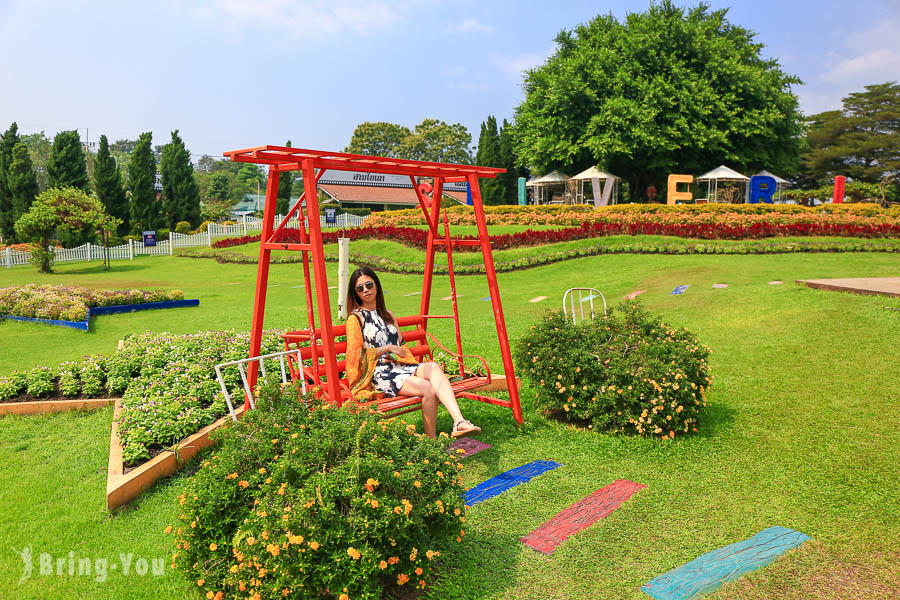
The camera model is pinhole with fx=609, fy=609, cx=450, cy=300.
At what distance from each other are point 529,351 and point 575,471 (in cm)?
151

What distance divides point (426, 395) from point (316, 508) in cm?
201

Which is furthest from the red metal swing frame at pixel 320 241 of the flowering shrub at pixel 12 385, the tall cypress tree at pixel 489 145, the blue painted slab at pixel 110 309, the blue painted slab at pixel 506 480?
the tall cypress tree at pixel 489 145

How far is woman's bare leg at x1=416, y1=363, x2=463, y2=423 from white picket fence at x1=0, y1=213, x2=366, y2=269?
2340 centimetres

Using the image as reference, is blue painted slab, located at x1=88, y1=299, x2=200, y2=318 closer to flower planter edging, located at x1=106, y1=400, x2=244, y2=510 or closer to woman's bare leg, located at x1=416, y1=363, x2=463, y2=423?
flower planter edging, located at x1=106, y1=400, x2=244, y2=510

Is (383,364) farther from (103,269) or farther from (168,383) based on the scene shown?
(103,269)

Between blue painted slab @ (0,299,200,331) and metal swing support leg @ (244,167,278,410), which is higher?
metal swing support leg @ (244,167,278,410)

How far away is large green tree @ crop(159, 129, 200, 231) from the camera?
37.4 m

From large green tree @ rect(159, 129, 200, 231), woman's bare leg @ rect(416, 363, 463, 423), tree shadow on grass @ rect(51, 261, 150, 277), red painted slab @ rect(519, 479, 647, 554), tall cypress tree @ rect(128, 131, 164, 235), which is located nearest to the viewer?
red painted slab @ rect(519, 479, 647, 554)

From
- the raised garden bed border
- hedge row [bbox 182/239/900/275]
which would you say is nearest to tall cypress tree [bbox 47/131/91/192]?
hedge row [bbox 182/239/900/275]

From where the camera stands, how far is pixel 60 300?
11.0 meters

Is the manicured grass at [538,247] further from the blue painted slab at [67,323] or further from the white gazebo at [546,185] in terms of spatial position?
the white gazebo at [546,185]

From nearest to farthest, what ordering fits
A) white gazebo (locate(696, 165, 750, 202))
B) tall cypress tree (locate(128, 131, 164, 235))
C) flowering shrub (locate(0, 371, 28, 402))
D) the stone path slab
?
flowering shrub (locate(0, 371, 28, 402))
the stone path slab
white gazebo (locate(696, 165, 750, 202))
tall cypress tree (locate(128, 131, 164, 235))

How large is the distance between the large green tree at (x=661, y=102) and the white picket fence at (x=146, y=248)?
13376 mm

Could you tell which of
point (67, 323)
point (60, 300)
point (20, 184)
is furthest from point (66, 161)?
point (67, 323)
